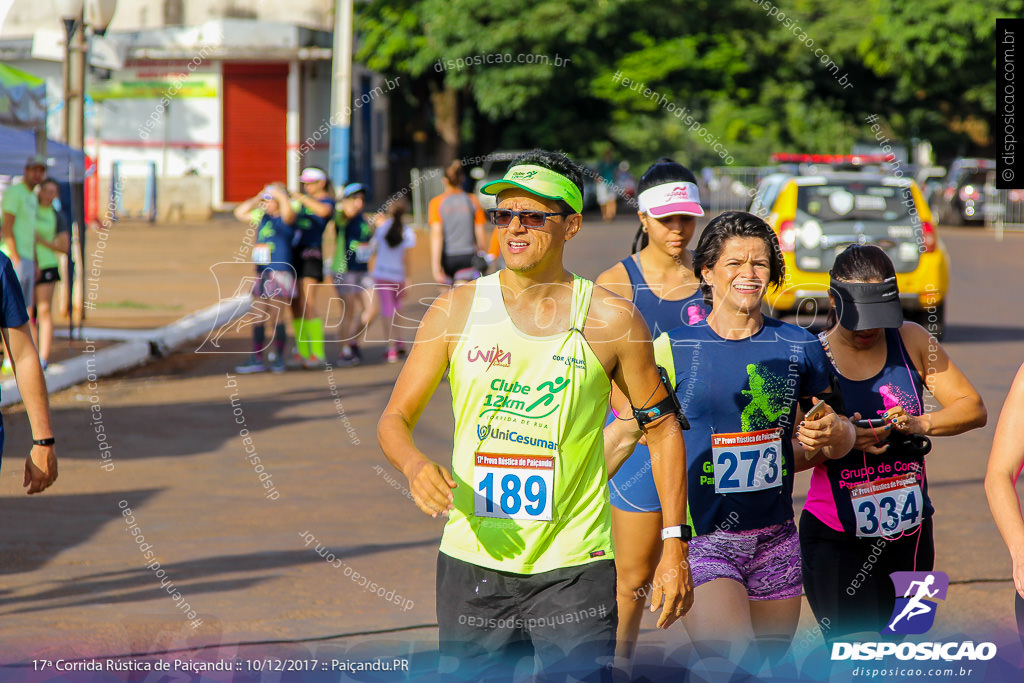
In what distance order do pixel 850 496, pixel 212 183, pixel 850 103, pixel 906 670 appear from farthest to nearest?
pixel 850 103 → pixel 212 183 → pixel 850 496 → pixel 906 670

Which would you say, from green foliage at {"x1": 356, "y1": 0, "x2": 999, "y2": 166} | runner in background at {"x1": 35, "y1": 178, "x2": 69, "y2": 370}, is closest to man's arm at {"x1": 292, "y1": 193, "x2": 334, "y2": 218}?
runner in background at {"x1": 35, "y1": 178, "x2": 69, "y2": 370}

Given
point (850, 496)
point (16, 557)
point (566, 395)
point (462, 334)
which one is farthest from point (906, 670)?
point (16, 557)

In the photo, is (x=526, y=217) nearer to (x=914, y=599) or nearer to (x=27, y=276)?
(x=914, y=599)

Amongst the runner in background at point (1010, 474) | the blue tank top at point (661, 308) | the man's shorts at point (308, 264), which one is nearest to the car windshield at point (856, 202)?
the man's shorts at point (308, 264)

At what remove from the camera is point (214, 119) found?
3622cm

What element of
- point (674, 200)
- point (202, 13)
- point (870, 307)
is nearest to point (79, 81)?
point (674, 200)

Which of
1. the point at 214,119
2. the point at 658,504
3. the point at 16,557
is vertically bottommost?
the point at 16,557

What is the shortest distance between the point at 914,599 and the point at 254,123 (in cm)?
3413

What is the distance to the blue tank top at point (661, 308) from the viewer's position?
4641 mm

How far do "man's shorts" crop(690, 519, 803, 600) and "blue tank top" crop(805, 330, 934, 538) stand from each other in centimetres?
28

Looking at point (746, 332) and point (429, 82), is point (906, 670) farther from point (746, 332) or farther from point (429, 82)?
point (429, 82)

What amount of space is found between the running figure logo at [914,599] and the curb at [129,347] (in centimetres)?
756

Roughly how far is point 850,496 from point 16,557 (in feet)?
13.3

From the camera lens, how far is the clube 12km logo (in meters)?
3.95
